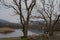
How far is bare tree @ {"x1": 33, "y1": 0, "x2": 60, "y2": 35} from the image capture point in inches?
443

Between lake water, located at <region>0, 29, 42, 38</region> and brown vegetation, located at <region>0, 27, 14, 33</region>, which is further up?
brown vegetation, located at <region>0, 27, 14, 33</region>

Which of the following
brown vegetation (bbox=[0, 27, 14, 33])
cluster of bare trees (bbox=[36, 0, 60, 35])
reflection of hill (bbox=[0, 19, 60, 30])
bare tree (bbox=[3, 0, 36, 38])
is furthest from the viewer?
cluster of bare trees (bbox=[36, 0, 60, 35])

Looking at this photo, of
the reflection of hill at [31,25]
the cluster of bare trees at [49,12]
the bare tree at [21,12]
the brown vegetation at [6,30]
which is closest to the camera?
the brown vegetation at [6,30]

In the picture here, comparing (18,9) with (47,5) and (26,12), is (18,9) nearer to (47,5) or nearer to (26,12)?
(26,12)

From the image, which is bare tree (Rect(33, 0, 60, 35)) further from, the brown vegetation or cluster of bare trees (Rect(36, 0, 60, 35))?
the brown vegetation

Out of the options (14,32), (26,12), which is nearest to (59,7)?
(26,12)

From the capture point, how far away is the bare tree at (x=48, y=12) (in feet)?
36.9

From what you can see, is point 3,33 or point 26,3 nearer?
point 3,33

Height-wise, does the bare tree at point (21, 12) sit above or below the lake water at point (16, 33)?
above

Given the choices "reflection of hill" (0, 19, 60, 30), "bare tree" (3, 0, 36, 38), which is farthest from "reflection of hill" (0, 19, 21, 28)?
"bare tree" (3, 0, 36, 38)

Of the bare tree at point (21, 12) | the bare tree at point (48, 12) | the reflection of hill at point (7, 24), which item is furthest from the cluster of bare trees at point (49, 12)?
the reflection of hill at point (7, 24)

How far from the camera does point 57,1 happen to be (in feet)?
37.6

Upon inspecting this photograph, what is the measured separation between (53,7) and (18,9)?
3.26m

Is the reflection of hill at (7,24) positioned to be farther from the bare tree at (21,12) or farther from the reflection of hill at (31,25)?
the bare tree at (21,12)
